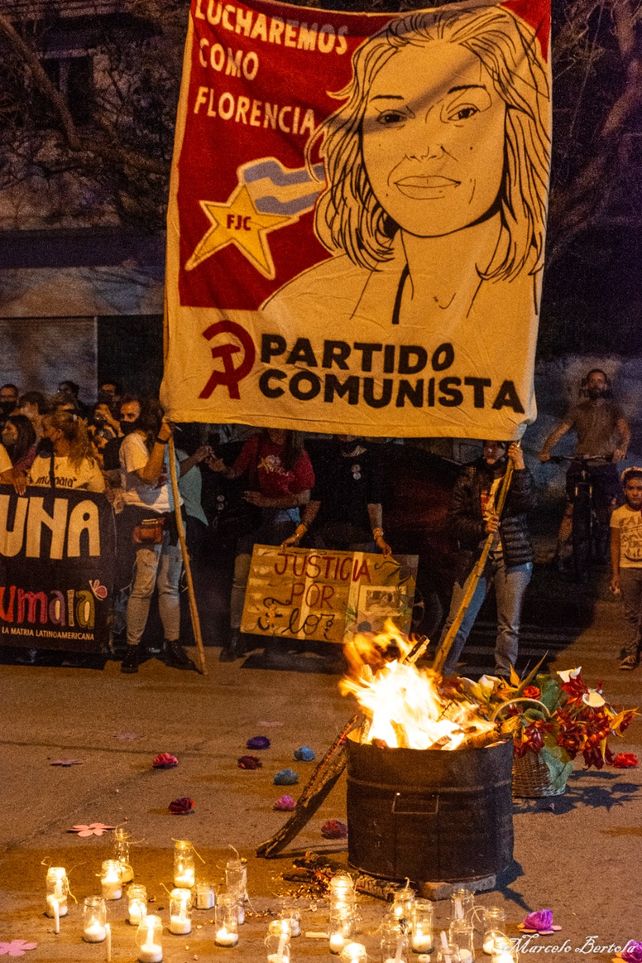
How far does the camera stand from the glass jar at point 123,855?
6.03 meters

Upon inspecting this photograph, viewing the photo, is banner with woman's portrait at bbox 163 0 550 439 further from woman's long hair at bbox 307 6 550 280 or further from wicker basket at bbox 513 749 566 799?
wicker basket at bbox 513 749 566 799

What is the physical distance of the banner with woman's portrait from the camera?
24.8 ft

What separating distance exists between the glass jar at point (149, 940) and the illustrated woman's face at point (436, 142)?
3865mm

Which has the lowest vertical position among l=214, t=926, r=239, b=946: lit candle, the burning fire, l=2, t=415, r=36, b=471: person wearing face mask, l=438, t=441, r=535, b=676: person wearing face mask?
l=214, t=926, r=239, b=946: lit candle

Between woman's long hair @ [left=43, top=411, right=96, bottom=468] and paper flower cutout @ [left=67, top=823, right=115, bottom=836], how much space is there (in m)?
4.87

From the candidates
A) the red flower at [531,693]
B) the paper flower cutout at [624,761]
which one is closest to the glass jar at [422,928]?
the red flower at [531,693]

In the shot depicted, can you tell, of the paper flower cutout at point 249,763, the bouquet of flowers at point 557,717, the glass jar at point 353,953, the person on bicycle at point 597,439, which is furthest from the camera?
the person on bicycle at point 597,439

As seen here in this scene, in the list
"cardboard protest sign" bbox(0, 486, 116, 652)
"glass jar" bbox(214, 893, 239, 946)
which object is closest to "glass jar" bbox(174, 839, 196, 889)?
"glass jar" bbox(214, 893, 239, 946)

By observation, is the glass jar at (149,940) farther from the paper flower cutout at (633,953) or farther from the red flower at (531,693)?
the red flower at (531,693)

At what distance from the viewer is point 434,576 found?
11852 mm

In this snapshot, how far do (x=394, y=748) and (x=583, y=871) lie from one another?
1.08 meters

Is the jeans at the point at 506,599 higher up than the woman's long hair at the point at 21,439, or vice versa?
the woman's long hair at the point at 21,439

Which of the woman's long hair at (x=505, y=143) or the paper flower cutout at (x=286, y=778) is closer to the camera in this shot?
the woman's long hair at (x=505, y=143)

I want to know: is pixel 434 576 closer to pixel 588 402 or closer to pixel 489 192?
pixel 588 402
